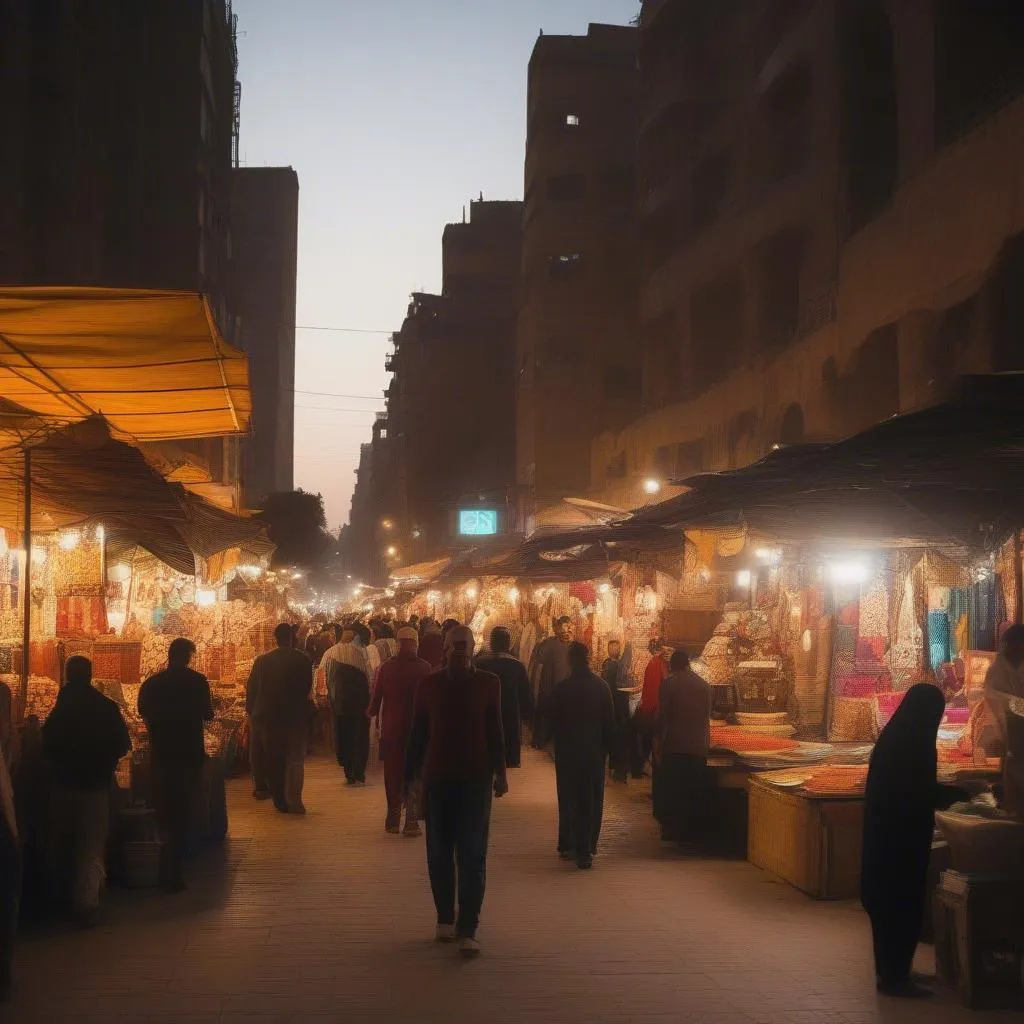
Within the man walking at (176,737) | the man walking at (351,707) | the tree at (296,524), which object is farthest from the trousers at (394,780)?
the tree at (296,524)

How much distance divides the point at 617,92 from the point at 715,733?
39.9 meters

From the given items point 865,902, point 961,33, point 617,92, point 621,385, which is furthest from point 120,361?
point 617,92

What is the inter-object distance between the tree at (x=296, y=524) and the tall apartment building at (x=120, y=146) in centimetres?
1127

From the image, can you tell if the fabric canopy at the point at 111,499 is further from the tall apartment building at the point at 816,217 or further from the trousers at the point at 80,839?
the tall apartment building at the point at 816,217

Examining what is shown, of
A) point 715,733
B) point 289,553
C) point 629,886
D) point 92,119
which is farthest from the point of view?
point 289,553

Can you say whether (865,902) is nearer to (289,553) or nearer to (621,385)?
(621,385)

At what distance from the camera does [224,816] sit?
10.7m

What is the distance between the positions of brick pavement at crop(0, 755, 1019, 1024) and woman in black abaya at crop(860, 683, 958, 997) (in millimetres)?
294

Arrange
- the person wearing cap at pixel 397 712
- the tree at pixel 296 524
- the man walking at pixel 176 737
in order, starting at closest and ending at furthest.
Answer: the man walking at pixel 176 737, the person wearing cap at pixel 397 712, the tree at pixel 296 524

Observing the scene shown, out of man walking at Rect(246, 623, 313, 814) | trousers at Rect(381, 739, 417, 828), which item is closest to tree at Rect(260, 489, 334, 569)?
man walking at Rect(246, 623, 313, 814)

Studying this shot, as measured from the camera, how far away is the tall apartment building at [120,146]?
3153 centimetres

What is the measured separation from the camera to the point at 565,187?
160ft

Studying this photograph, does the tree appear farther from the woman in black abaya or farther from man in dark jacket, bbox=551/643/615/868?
the woman in black abaya

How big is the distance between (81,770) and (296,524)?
67.0 meters
